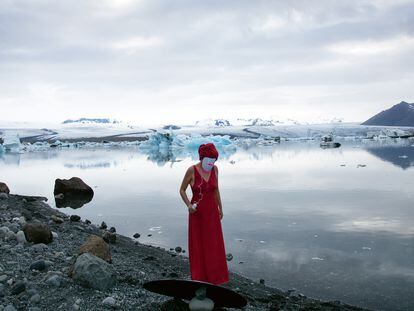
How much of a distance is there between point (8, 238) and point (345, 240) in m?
6.50

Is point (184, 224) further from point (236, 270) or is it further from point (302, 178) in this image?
point (302, 178)

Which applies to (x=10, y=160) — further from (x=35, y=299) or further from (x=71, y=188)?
(x=35, y=299)

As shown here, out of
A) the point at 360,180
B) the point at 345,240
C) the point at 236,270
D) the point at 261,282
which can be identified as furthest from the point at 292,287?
the point at 360,180

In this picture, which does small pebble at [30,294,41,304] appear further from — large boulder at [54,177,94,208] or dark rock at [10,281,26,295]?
large boulder at [54,177,94,208]

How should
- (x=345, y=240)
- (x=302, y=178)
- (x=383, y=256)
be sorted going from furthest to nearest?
(x=302, y=178) < (x=345, y=240) < (x=383, y=256)

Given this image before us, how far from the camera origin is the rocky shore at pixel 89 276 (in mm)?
4695

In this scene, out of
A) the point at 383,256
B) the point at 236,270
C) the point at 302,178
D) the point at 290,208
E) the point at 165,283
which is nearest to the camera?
the point at 165,283

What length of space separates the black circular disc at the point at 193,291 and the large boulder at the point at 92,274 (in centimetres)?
64

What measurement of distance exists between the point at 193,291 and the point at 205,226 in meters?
0.71

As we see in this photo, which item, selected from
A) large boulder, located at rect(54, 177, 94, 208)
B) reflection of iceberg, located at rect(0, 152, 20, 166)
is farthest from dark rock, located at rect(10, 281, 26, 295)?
reflection of iceberg, located at rect(0, 152, 20, 166)

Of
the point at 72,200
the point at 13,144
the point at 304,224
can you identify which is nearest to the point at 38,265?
the point at 304,224

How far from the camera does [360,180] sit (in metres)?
19.6

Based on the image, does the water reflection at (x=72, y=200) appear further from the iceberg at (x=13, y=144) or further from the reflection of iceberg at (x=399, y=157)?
the iceberg at (x=13, y=144)

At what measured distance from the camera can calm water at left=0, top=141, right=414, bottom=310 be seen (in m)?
6.98
